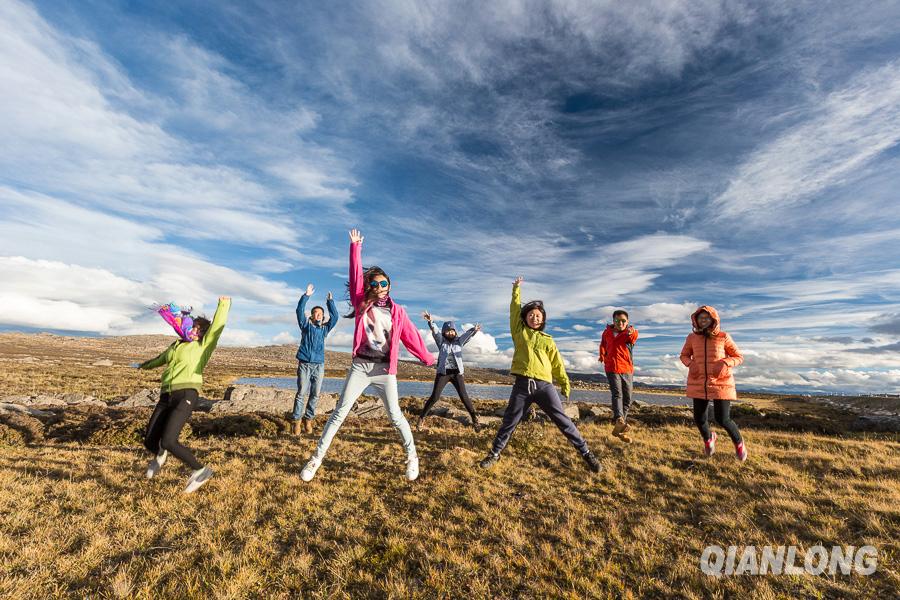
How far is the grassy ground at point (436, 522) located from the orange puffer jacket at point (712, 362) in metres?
1.42

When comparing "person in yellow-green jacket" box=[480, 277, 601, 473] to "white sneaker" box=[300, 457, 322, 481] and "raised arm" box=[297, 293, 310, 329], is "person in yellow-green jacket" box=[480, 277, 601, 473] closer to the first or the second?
"white sneaker" box=[300, 457, 322, 481]

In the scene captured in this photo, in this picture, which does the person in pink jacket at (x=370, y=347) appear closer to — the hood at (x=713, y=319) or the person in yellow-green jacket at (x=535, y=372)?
the person in yellow-green jacket at (x=535, y=372)

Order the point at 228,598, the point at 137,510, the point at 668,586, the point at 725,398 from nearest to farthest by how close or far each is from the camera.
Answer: the point at 228,598
the point at 668,586
the point at 137,510
the point at 725,398

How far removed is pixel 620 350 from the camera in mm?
10477

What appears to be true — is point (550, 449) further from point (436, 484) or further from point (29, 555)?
point (29, 555)

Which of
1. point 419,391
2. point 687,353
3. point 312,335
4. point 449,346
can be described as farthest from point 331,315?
point 419,391

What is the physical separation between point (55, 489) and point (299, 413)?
16.4 feet

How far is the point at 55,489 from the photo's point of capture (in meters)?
5.96

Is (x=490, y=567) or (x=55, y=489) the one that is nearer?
(x=490, y=567)

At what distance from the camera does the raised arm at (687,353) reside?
7.91 m

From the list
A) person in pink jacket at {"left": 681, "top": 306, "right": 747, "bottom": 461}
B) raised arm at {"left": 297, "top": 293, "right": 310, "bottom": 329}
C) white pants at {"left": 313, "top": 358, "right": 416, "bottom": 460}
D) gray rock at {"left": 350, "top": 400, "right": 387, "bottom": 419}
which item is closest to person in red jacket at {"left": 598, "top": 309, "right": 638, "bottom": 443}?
person in pink jacket at {"left": 681, "top": 306, "right": 747, "bottom": 461}

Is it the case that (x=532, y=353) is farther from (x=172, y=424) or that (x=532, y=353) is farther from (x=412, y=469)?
(x=172, y=424)

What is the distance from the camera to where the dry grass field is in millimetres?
3740

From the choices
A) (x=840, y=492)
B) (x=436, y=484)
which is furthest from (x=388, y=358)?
(x=840, y=492)
